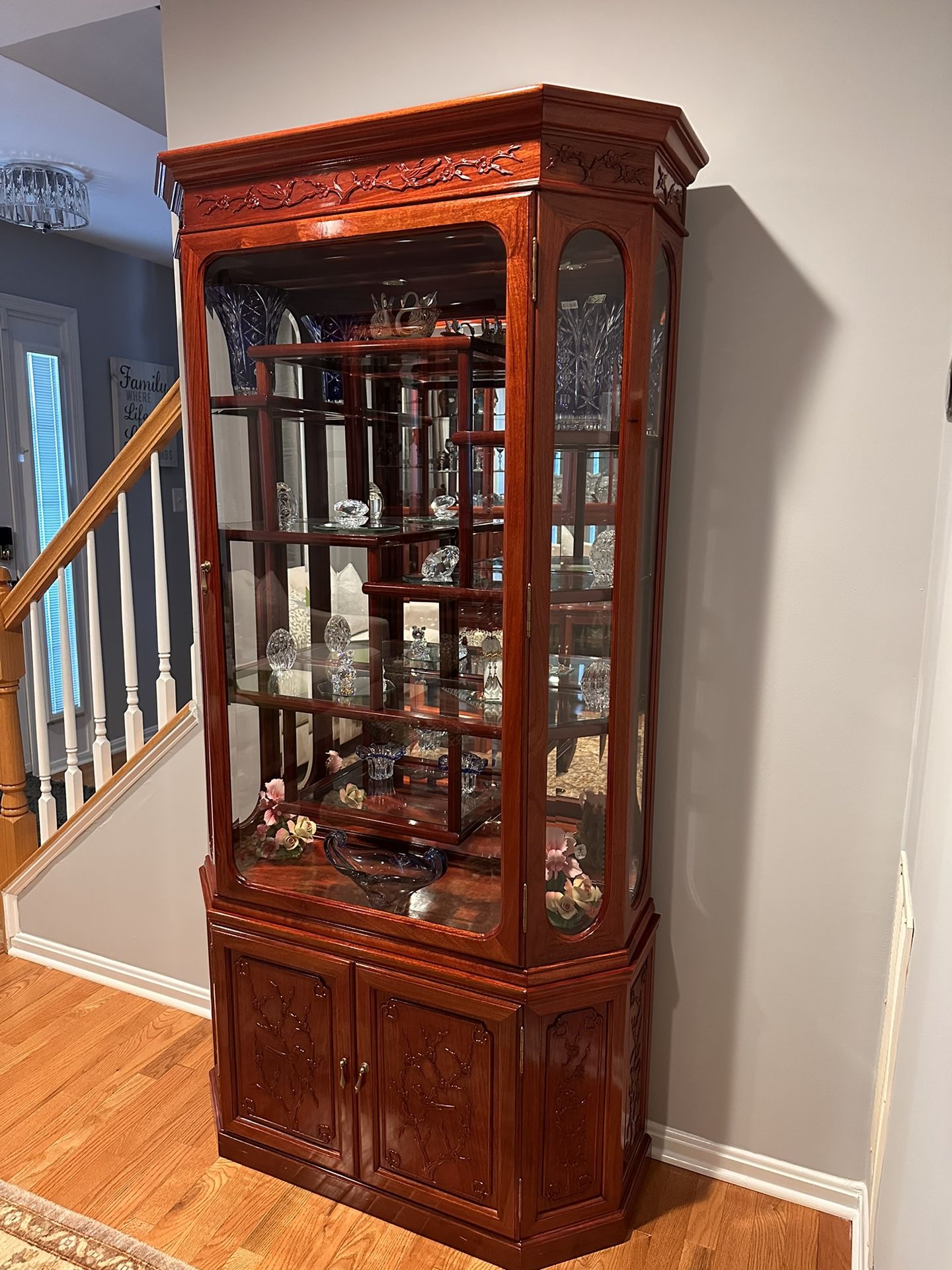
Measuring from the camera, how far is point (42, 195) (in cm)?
346

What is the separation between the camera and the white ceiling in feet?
7.17

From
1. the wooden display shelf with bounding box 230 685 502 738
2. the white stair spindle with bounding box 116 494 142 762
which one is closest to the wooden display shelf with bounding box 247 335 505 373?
the wooden display shelf with bounding box 230 685 502 738

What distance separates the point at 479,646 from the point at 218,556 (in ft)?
1.86

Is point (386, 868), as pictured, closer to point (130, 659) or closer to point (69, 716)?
point (130, 659)

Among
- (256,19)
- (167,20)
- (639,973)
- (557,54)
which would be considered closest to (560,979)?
(639,973)

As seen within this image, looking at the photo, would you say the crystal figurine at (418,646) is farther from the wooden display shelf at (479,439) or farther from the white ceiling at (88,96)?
the white ceiling at (88,96)

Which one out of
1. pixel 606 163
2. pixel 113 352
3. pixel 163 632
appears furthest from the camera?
pixel 113 352

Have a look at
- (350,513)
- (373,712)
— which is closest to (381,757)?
(373,712)

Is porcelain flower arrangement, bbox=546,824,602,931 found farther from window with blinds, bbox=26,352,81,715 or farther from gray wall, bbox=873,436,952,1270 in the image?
window with blinds, bbox=26,352,81,715

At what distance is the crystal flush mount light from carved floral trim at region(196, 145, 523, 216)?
2294 millimetres

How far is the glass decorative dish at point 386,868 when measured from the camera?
183 cm

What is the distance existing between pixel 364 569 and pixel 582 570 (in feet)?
1.59

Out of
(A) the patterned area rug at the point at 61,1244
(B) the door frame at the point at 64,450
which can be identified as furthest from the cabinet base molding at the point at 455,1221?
(B) the door frame at the point at 64,450

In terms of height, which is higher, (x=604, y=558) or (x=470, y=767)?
(x=604, y=558)
